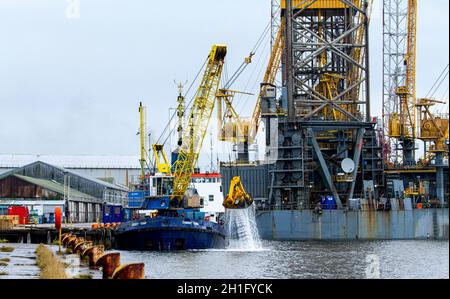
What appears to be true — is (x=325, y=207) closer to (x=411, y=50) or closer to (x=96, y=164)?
(x=411, y=50)

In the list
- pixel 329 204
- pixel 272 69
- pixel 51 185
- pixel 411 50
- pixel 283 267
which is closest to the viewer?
pixel 283 267

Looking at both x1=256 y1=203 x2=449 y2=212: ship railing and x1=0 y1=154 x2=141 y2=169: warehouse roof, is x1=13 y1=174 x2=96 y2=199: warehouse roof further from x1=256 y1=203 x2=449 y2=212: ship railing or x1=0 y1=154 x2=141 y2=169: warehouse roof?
x1=0 y1=154 x2=141 y2=169: warehouse roof

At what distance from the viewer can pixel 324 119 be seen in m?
101

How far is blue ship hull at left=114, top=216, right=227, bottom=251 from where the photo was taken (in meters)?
63.2

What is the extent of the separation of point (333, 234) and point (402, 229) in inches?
297

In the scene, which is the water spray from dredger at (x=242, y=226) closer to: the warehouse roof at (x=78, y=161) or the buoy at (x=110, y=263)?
the buoy at (x=110, y=263)

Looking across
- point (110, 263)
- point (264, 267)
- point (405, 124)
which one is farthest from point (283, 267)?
point (405, 124)

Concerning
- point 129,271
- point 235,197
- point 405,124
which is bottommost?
point 129,271

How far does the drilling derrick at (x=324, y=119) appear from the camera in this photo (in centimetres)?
9575

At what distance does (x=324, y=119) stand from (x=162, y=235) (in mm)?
42810
